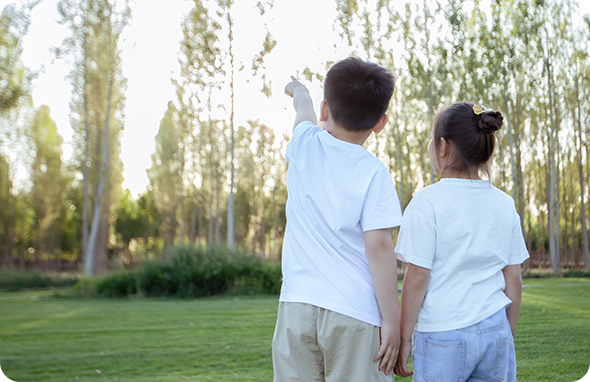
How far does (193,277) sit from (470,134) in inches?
426

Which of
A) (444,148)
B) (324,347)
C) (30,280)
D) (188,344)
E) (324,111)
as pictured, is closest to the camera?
(324,347)

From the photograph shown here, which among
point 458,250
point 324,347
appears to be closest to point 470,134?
point 458,250

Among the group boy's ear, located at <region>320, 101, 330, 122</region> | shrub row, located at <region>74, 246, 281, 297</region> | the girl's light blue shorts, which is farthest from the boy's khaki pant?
shrub row, located at <region>74, 246, 281, 297</region>

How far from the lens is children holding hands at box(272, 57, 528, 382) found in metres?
1.36

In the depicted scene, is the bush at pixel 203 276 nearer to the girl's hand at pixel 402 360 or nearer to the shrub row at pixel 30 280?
the shrub row at pixel 30 280

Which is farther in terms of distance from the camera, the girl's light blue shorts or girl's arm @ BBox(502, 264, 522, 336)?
girl's arm @ BBox(502, 264, 522, 336)

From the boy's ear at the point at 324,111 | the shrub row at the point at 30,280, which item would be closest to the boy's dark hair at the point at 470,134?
the boy's ear at the point at 324,111

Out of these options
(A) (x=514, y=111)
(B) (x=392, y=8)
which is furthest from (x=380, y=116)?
(A) (x=514, y=111)

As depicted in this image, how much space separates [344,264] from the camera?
4.50 ft

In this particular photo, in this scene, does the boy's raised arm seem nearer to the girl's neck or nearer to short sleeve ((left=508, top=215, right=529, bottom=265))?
the girl's neck

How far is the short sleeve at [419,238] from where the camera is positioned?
1523 mm

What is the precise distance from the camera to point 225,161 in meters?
28.4

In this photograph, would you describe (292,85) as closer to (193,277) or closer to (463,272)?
(463,272)

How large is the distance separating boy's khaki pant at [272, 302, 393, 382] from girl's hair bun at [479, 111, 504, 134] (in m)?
0.86
